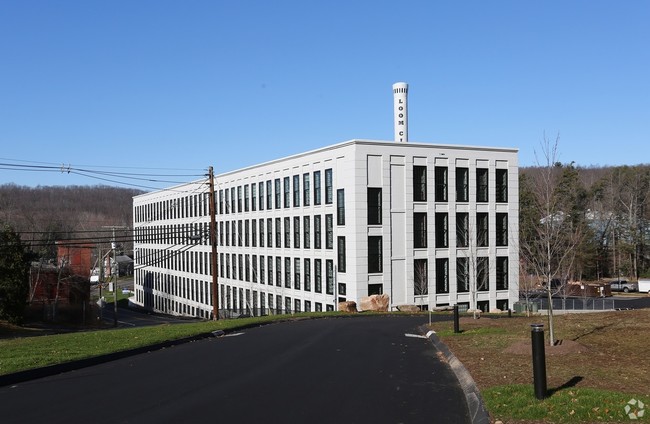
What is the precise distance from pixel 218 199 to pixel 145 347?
54.2m

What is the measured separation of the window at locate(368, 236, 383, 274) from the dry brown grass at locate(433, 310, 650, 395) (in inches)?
977

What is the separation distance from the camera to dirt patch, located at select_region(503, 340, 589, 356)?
12.4m

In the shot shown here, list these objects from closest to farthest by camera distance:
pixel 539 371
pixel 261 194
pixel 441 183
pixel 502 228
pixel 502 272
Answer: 1. pixel 539 371
2. pixel 441 183
3. pixel 502 272
4. pixel 502 228
5. pixel 261 194

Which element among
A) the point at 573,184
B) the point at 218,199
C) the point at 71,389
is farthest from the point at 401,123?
the point at 71,389

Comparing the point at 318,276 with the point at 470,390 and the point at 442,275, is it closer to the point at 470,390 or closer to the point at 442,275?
the point at 442,275

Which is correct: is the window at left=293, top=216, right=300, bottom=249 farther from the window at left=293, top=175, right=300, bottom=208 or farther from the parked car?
the parked car

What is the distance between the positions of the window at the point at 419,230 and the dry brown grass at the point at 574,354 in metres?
26.5

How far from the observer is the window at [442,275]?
4569 centimetres

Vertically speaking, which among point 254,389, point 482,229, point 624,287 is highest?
point 482,229

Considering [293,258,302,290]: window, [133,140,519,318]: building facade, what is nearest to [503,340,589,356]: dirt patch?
[133,140,519,318]: building facade

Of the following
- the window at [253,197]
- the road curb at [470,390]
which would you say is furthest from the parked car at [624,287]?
the road curb at [470,390]

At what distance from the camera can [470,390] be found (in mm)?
9680

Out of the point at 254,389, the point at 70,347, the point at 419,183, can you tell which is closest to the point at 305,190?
the point at 419,183

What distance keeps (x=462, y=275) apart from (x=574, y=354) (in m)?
34.7
